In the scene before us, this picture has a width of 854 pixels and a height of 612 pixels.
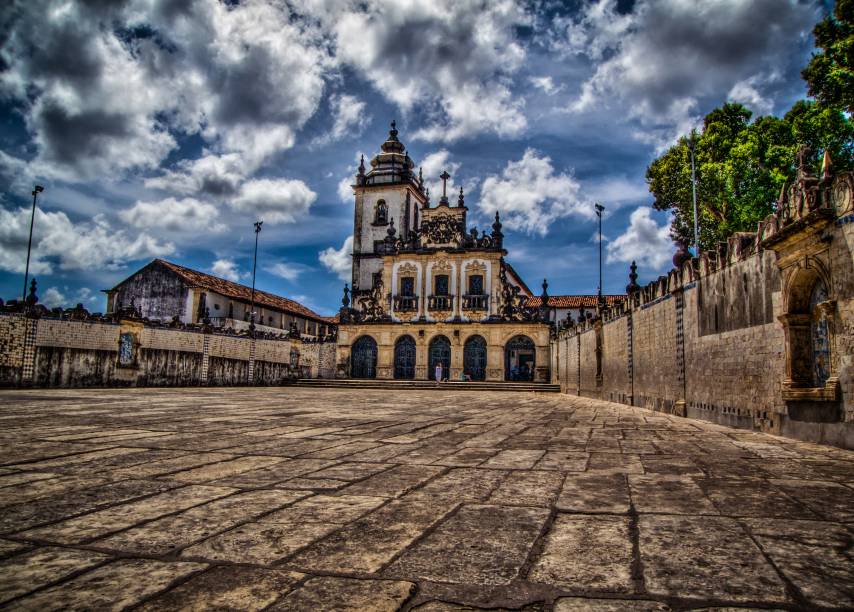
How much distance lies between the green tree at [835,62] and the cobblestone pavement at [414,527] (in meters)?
15.7

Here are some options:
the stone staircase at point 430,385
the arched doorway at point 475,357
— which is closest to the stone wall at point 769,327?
the stone staircase at point 430,385

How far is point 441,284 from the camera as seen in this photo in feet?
112

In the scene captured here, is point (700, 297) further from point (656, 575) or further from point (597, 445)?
point (656, 575)

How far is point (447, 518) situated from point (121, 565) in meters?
1.54

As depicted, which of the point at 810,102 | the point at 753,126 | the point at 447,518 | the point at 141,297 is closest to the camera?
the point at 447,518

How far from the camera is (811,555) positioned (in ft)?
7.68

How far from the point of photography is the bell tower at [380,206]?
39406 millimetres

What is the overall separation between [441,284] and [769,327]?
1050 inches

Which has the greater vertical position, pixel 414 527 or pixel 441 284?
pixel 441 284

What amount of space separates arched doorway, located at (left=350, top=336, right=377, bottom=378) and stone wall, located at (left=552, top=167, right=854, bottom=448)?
2205 cm

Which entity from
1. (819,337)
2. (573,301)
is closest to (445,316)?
(573,301)

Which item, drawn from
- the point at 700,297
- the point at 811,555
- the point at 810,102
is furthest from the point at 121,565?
the point at 810,102

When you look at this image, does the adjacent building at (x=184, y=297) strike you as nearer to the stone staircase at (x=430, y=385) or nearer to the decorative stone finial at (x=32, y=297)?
the stone staircase at (x=430, y=385)

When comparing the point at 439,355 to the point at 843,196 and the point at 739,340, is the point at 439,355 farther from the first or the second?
the point at 843,196
